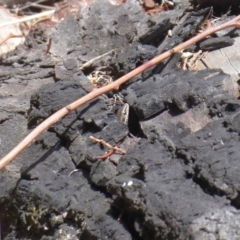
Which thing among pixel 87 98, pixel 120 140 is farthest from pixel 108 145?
pixel 87 98

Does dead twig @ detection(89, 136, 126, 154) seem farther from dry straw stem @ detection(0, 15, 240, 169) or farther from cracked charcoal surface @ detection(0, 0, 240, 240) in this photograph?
dry straw stem @ detection(0, 15, 240, 169)

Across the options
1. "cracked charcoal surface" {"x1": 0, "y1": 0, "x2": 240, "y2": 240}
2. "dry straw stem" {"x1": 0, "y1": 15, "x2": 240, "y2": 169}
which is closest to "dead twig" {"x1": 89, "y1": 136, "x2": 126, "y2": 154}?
"cracked charcoal surface" {"x1": 0, "y1": 0, "x2": 240, "y2": 240}

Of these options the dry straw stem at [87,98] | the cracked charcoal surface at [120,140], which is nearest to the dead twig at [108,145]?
the cracked charcoal surface at [120,140]

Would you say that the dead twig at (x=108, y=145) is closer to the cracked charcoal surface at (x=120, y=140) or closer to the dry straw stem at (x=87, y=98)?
the cracked charcoal surface at (x=120, y=140)

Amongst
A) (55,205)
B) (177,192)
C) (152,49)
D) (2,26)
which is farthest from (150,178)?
(2,26)

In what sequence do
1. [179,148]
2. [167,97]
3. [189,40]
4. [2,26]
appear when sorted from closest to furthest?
[179,148]
[167,97]
[189,40]
[2,26]

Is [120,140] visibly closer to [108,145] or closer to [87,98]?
[108,145]

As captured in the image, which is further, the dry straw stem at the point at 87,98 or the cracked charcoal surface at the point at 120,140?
the dry straw stem at the point at 87,98

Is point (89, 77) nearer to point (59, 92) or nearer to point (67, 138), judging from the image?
point (59, 92)
